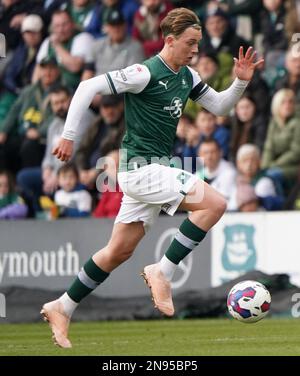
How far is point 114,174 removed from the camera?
54.3ft

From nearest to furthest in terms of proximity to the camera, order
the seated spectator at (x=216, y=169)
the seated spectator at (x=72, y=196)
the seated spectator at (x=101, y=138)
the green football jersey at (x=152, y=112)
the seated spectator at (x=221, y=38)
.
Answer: the green football jersey at (x=152, y=112)
the seated spectator at (x=216, y=169)
the seated spectator at (x=221, y=38)
the seated spectator at (x=72, y=196)
the seated spectator at (x=101, y=138)

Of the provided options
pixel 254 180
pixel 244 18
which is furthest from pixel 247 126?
pixel 244 18

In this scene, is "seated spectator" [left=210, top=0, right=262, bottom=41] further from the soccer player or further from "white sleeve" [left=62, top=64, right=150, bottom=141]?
"white sleeve" [left=62, top=64, right=150, bottom=141]

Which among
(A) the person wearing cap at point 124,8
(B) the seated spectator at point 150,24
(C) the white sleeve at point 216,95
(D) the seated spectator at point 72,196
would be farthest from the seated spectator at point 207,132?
(C) the white sleeve at point 216,95

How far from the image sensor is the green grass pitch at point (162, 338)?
32.9ft

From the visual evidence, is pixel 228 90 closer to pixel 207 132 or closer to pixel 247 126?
pixel 247 126

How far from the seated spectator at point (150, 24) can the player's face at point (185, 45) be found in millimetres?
6856

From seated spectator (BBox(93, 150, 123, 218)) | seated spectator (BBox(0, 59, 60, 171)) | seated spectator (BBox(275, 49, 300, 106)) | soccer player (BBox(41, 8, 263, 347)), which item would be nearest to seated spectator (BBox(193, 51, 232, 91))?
seated spectator (BBox(275, 49, 300, 106))

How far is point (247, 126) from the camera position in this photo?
624 inches

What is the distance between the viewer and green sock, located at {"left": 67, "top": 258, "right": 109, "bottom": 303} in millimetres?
10289

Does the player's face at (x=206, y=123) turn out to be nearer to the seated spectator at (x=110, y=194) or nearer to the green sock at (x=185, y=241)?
the seated spectator at (x=110, y=194)

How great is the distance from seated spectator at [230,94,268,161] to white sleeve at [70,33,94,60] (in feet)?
9.95

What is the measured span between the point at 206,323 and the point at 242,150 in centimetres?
275
